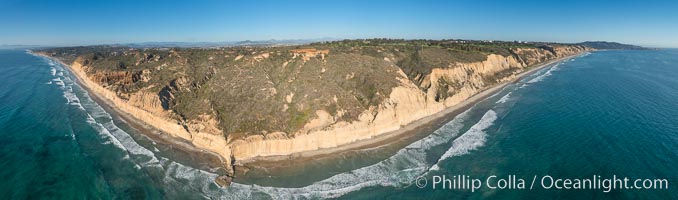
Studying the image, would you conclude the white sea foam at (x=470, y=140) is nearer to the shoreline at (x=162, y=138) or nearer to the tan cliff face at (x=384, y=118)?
the tan cliff face at (x=384, y=118)

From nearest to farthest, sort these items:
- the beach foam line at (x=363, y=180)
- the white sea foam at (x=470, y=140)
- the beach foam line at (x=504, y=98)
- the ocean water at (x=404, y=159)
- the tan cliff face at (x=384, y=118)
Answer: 1. the ocean water at (x=404, y=159)
2. the beach foam line at (x=363, y=180)
3. the white sea foam at (x=470, y=140)
4. the tan cliff face at (x=384, y=118)
5. the beach foam line at (x=504, y=98)

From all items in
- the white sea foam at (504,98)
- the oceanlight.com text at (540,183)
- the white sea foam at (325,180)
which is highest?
the white sea foam at (504,98)

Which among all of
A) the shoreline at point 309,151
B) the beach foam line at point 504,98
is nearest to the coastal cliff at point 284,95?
the shoreline at point 309,151

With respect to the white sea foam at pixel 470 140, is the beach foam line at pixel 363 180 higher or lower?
lower

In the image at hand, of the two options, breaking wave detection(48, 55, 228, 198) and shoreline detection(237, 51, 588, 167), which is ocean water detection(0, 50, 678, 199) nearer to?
breaking wave detection(48, 55, 228, 198)

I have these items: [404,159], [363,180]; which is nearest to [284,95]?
[404,159]

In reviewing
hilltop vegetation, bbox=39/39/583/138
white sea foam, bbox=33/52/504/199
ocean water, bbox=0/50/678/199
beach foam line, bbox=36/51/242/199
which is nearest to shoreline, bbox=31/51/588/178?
ocean water, bbox=0/50/678/199

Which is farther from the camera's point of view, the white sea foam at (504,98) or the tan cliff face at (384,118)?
the white sea foam at (504,98)
